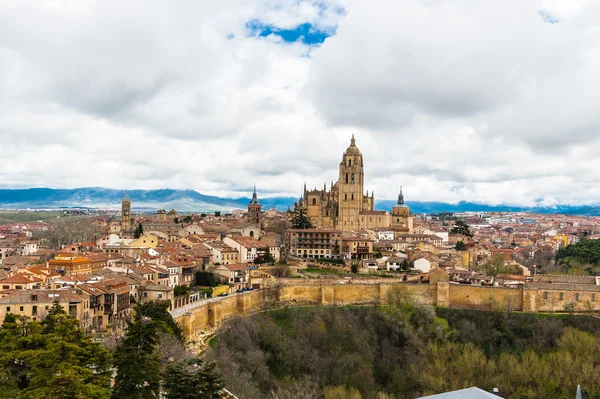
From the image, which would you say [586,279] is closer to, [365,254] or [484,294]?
[484,294]

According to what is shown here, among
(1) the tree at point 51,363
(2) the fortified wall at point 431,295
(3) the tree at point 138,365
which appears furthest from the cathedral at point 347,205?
(1) the tree at point 51,363

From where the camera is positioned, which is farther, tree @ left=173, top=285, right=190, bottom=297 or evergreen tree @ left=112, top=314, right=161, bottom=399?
tree @ left=173, top=285, right=190, bottom=297

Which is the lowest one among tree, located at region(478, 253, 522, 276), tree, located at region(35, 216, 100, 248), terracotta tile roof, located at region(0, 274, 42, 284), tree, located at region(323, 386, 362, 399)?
tree, located at region(323, 386, 362, 399)

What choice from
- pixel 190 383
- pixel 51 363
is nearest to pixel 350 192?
pixel 190 383

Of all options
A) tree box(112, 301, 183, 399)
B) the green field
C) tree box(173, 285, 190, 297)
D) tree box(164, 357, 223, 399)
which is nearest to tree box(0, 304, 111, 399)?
tree box(112, 301, 183, 399)

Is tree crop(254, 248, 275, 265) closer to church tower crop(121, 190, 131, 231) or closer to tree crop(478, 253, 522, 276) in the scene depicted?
tree crop(478, 253, 522, 276)

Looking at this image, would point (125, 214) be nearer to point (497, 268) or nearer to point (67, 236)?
point (67, 236)

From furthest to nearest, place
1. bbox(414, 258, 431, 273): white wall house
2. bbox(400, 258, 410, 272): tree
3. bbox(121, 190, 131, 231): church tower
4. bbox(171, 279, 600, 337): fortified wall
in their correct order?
bbox(121, 190, 131, 231): church tower, bbox(414, 258, 431, 273): white wall house, bbox(400, 258, 410, 272): tree, bbox(171, 279, 600, 337): fortified wall

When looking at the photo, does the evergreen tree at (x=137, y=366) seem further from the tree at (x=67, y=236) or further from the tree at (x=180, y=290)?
the tree at (x=67, y=236)
